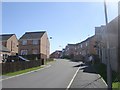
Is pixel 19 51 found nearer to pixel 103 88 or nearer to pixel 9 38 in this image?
pixel 9 38

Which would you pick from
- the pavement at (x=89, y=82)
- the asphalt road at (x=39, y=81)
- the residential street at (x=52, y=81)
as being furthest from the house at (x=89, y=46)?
the pavement at (x=89, y=82)

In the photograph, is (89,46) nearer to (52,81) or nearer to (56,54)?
(56,54)

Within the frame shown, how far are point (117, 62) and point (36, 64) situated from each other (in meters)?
21.1

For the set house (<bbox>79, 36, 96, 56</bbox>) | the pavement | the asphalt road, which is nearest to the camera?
the pavement

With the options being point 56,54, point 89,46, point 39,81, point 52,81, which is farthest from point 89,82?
point 56,54

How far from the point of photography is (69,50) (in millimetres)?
149750

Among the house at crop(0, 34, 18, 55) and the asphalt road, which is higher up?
the house at crop(0, 34, 18, 55)

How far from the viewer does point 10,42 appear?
79.9 metres

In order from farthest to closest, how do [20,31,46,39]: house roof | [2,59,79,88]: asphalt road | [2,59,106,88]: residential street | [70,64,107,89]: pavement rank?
1. [20,31,46,39]: house roof
2. [2,59,79,88]: asphalt road
3. [2,59,106,88]: residential street
4. [70,64,107,89]: pavement

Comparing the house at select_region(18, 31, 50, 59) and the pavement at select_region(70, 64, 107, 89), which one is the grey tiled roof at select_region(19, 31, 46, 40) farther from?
the pavement at select_region(70, 64, 107, 89)

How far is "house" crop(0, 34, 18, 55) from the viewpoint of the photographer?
76781 millimetres

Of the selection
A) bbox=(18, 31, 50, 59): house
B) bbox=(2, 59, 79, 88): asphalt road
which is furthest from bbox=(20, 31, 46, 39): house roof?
bbox=(2, 59, 79, 88): asphalt road

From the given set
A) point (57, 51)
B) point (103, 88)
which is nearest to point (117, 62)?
point (103, 88)

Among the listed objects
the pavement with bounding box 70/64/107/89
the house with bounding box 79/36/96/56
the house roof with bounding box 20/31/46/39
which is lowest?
the pavement with bounding box 70/64/107/89
